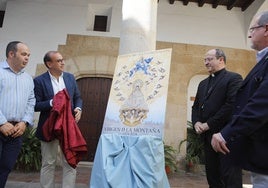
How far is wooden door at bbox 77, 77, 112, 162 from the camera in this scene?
5883 mm

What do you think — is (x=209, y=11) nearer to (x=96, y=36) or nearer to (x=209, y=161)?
(x=96, y=36)

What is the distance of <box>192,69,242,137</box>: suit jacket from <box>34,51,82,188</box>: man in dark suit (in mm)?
1285

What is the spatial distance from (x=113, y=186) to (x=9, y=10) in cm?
553

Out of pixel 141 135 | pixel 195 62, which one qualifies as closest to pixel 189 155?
pixel 195 62

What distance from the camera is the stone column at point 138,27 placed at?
9.79 feet

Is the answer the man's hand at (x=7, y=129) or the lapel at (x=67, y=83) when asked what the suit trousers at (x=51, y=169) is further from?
the lapel at (x=67, y=83)

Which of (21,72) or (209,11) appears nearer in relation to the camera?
(21,72)

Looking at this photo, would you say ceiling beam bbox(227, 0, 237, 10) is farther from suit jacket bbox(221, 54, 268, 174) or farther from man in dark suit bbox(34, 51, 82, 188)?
suit jacket bbox(221, 54, 268, 174)

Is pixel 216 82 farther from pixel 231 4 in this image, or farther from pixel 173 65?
pixel 231 4

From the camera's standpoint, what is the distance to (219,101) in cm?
268

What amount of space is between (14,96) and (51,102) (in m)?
0.34

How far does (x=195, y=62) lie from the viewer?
621cm

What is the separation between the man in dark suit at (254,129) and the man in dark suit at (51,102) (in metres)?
1.56

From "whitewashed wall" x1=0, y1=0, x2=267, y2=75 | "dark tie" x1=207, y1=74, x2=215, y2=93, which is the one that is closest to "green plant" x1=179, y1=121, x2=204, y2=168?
"whitewashed wall" x1=0, y1=0, x2=267, y2=75
